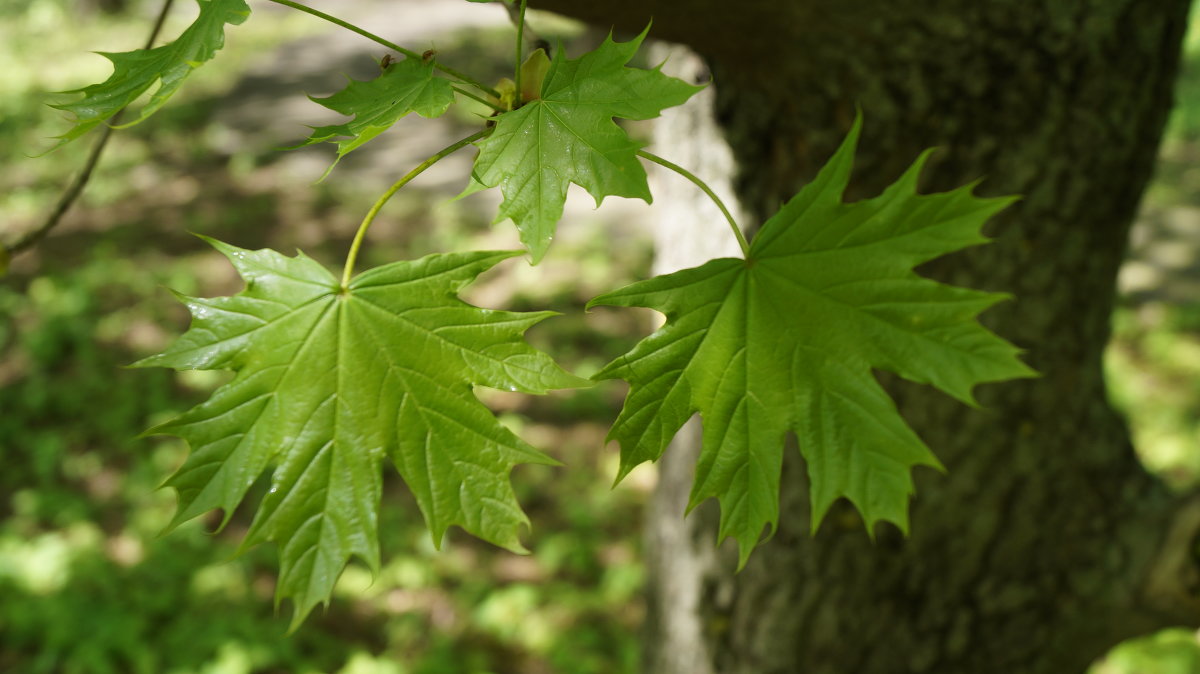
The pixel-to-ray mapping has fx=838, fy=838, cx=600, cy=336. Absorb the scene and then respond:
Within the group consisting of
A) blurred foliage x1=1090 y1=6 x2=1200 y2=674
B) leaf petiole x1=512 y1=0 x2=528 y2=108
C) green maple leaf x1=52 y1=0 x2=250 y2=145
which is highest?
green maple leaf x1=52 y1=0 x2=250 y2=145

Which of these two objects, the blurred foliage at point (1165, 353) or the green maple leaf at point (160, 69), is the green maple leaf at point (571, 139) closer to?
the green maple leaf at point (160, 69)

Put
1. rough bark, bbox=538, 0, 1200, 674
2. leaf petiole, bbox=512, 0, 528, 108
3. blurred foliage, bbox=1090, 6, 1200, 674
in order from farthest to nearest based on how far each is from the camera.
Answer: blurred foliage, bbox=1090, 6, 1200, 674
rough bark, bbox=538, 0, 1200, 674
leaf petiole, bbox=512, 0, 528, 108

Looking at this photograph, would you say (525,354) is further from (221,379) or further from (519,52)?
(221,379)

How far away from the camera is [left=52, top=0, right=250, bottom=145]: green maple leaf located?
2.91ft

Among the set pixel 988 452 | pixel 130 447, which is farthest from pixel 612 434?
pixel 130 447

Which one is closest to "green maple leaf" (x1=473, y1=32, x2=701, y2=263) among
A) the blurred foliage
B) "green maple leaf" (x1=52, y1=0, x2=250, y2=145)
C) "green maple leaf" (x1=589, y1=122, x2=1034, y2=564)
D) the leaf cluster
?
the leaf cluster

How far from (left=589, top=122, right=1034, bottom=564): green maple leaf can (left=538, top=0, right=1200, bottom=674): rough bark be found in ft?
1.77

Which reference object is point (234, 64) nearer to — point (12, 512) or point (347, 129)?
point (12, 512)

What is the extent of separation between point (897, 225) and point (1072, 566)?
4.69 feet

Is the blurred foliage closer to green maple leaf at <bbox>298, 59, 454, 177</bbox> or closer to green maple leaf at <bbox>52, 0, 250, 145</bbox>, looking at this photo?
green maple leaf at <bbox>298, 59, 454, 177</bbox>

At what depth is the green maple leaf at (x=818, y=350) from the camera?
0.91 m

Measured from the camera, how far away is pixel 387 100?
2.93 feet

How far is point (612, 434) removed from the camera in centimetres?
90

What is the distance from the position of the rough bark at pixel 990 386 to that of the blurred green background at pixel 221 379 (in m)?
0.70
